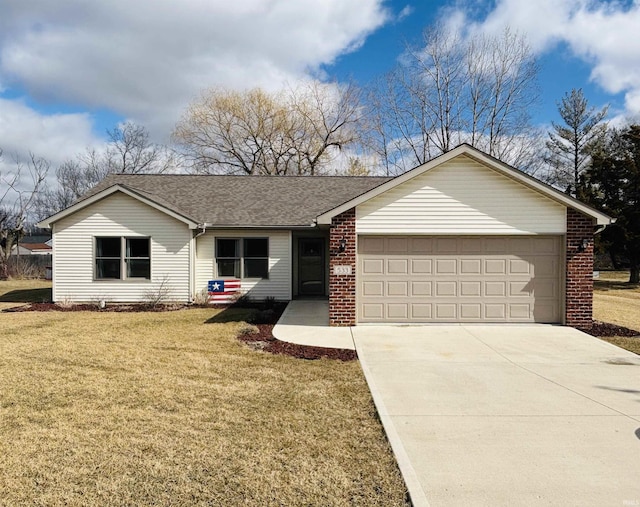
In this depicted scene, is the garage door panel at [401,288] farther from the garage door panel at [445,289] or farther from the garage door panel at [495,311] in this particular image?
the garage door panel at [495,311]

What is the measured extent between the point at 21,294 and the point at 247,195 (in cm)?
1086

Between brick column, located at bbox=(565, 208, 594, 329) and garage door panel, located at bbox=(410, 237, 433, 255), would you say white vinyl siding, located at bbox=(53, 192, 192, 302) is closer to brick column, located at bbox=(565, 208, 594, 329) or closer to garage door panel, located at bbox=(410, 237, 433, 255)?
garage door panel, located at bbox=(410, 237, 433, 255)

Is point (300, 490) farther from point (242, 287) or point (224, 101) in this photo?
point (224, 101)

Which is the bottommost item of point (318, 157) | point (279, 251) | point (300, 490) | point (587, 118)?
point (300, 490)

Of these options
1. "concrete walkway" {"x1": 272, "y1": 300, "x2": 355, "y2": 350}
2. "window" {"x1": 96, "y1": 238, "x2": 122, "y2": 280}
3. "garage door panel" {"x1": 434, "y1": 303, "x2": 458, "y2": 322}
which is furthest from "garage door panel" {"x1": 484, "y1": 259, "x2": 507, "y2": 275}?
"window" {"x1": 96, "y1": 238, "x2": 122, "y2": 280}

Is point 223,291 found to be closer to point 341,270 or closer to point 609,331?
point 341,270

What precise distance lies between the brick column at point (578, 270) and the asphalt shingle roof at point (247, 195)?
8.15m

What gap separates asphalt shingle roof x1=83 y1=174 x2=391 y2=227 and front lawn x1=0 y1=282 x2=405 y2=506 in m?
7.64

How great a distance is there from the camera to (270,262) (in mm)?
15078

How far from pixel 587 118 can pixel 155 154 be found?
39177mm

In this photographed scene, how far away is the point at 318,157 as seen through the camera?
3412cm

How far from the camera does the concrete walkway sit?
8.85 meters

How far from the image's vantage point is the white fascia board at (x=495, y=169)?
32.9ft

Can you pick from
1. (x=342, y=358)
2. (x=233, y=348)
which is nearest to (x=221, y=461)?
(x=342, y=358)
